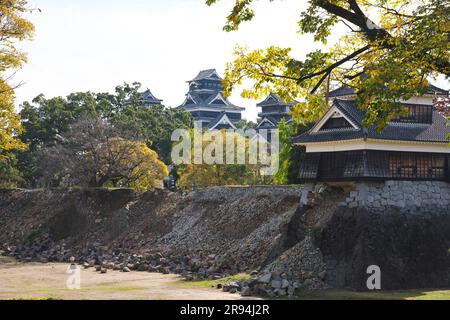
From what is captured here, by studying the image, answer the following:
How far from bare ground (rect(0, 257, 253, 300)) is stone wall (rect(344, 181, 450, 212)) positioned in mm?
6745

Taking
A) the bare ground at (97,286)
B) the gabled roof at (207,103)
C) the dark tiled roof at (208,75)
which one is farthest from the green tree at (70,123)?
the dark tiled roof at (208,75)

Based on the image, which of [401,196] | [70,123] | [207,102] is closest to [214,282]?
[401,196]

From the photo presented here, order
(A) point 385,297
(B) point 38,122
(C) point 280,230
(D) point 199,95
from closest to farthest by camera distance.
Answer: (A) point 385,297 → (C) point 280,230 → (B) point 38,122 → (D) point 199,95

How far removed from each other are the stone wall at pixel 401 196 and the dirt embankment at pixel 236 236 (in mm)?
424

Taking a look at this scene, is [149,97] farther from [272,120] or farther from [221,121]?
[272,120]

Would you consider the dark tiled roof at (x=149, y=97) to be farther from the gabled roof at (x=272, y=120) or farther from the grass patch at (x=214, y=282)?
the grass patch at (x=214, y=282)

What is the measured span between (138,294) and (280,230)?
961 cm

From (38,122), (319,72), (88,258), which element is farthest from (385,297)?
(38,122)

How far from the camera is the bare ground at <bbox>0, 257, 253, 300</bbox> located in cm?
2705

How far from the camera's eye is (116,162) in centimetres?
5106

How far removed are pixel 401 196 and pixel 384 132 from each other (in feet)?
9.12

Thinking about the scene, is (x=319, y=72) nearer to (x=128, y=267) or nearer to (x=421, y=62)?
(x=421, y=62)

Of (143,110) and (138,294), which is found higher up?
(143,110)

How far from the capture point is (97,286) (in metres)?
30.9
